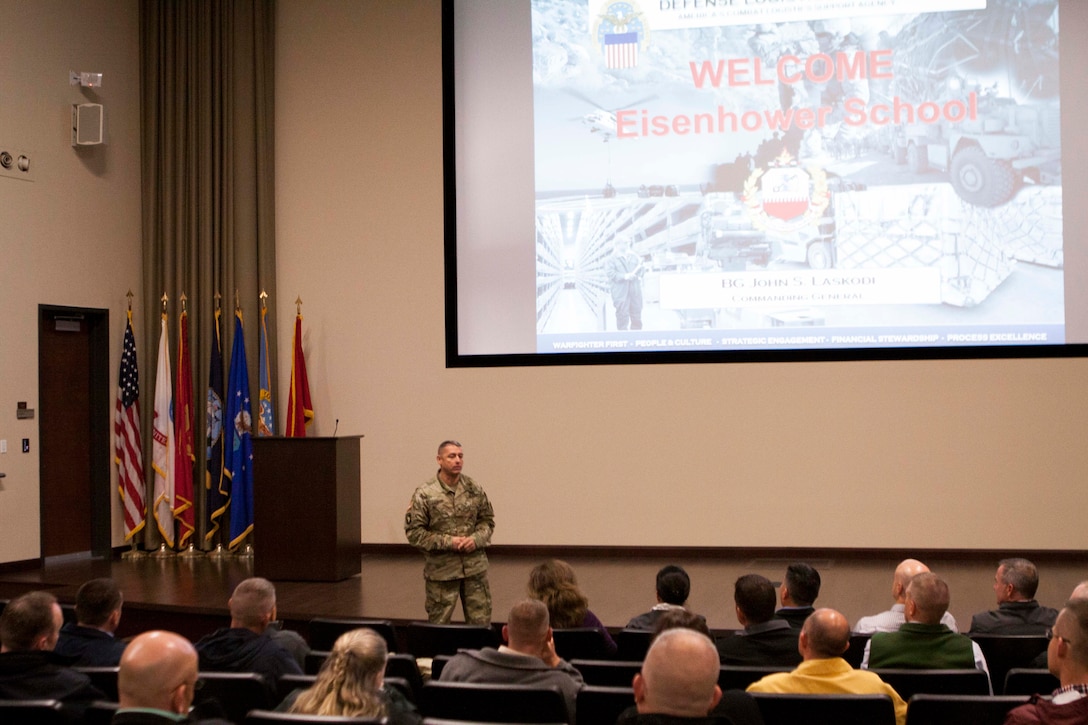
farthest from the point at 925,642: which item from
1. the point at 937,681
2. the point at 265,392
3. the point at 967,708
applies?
the point at 265,392

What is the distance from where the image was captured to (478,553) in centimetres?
594

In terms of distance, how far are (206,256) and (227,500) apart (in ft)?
6.93

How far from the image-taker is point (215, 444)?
31.3ft

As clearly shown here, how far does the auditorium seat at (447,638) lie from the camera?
429cm

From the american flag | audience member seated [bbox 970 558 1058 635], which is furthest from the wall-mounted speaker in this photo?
audience member seated [bbox 970 558 1058 635]

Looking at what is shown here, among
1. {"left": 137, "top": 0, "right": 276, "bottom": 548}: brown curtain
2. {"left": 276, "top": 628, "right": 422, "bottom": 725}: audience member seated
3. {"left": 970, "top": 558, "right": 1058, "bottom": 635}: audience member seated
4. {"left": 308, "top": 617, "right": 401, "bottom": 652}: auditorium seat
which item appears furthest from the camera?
{"left": 137, "top": 0, "right": 276, "bottom": 548}: brown curtain

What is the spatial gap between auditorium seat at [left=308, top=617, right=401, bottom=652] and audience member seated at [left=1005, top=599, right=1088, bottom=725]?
2.37 m

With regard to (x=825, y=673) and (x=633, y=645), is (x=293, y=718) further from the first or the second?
(x=633, y=645)

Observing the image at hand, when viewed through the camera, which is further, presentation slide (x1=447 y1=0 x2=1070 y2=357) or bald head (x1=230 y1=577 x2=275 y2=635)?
presentation slide (x1=447 y1=0 x2=1070 y2=357)

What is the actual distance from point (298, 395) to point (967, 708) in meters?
7.15

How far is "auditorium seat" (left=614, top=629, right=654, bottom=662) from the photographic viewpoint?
13.5 feet

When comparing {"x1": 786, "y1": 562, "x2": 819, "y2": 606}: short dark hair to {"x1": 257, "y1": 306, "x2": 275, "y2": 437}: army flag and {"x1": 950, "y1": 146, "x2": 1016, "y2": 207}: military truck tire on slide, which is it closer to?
{"x1": 950, "y1": 146, "x2": 1016, "y2": 207}: military truck tire on slide

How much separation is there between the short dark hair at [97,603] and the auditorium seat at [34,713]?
2.91 ft

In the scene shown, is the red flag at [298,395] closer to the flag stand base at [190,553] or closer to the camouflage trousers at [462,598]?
the flag stand base at [190,553]
